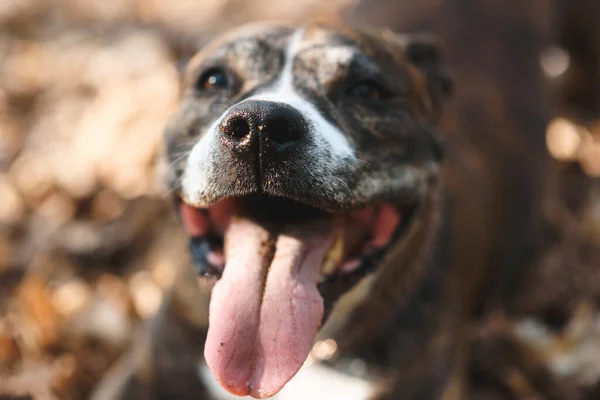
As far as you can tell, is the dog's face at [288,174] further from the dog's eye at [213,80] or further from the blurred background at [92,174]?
the blurred background at [92,174]

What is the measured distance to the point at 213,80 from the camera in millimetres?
2365

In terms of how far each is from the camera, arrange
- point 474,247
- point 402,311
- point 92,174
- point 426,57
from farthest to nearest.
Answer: point 92,174 → point 474,247 → point 426,57 → point 402,311

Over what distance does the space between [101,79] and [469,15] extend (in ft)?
8.92

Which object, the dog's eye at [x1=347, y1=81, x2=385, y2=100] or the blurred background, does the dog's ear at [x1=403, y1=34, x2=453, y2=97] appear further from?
the blurred background

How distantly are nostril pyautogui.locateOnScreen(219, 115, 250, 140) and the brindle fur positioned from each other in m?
0.81

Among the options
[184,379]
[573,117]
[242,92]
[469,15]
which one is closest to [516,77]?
[469,15]

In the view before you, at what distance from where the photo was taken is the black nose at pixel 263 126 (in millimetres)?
1773

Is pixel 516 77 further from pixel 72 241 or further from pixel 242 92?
pixel 72 241

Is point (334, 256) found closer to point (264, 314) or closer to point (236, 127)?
point (264, 314)

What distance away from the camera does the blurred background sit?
299cm

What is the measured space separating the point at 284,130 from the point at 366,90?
23.3 inches

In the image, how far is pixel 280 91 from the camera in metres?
2.12

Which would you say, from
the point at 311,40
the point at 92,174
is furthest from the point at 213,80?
the point at 92,174

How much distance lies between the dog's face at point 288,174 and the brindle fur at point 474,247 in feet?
0.94
